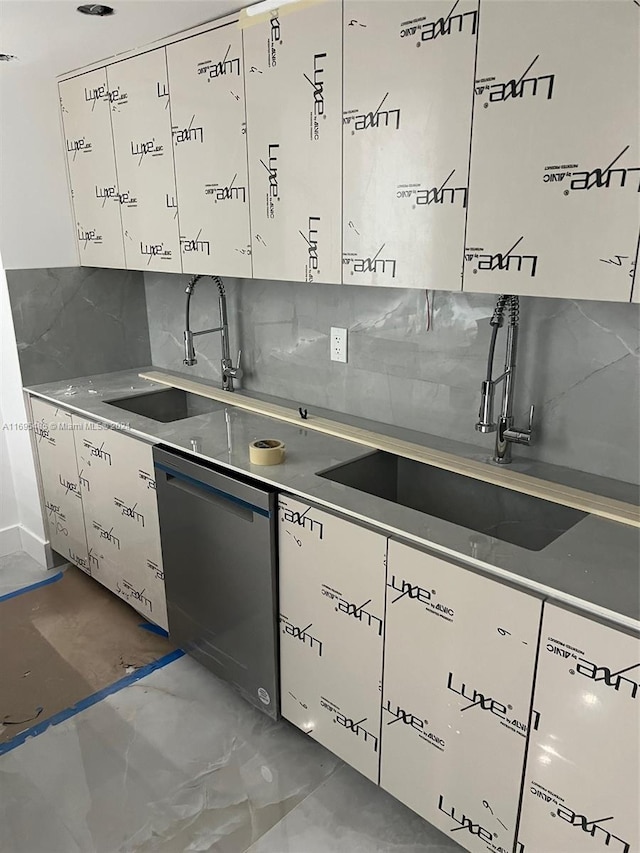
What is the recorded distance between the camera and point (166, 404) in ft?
9.73

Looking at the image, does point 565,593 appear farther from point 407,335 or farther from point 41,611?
point 41,611

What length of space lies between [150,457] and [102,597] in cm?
99

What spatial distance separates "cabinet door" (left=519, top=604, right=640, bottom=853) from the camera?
1235 mm

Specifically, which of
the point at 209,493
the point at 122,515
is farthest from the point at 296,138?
the point at 122,515

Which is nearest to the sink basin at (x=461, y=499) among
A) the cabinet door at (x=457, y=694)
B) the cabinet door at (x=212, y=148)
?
the cabinet door at (x=457, y=694)

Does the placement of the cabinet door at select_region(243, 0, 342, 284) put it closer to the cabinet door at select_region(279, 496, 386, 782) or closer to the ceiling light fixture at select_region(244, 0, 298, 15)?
the ceiling light fixture at select_region(244, 0, 298, 15)

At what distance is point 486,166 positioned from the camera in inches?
59.1

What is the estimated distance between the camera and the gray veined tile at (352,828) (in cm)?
176

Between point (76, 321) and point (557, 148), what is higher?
point (557, 148)

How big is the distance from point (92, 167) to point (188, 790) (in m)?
2.37

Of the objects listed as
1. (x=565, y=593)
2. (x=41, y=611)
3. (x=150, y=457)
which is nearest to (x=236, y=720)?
(x=150, y=457)

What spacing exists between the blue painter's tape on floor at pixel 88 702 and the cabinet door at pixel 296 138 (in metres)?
1.52

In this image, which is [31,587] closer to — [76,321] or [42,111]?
[76,321]

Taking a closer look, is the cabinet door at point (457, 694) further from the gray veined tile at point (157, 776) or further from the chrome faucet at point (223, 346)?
the chrome faucet at point (223, 346)
